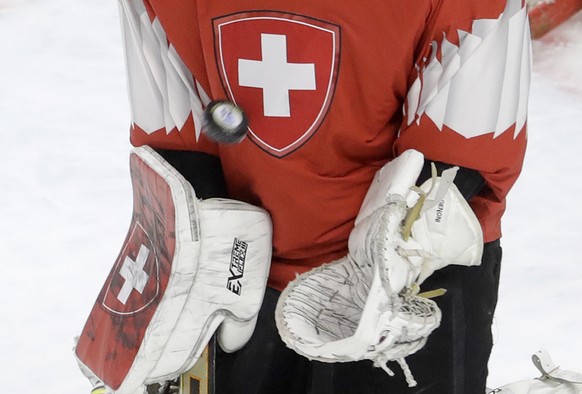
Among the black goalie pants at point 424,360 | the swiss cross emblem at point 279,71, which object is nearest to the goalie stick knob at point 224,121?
the swiss cross emblem at point 279,71

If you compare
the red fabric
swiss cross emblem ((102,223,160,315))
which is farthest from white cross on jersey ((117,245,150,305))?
the red fabric

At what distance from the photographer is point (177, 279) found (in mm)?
1263

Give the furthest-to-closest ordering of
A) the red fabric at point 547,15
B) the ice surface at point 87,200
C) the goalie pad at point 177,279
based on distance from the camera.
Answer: the red fabric at point 547,15
the ice surface at point 87,200
the goalie pad at point 177,279

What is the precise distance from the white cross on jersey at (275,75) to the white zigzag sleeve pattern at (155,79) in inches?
4.8

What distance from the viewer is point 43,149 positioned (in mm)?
2605

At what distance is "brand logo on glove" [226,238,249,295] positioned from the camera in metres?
1.29

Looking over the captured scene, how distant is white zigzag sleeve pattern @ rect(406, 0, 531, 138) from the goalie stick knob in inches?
7.5

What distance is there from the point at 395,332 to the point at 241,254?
263 mm

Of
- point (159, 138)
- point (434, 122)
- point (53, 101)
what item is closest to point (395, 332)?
point (434, 122)

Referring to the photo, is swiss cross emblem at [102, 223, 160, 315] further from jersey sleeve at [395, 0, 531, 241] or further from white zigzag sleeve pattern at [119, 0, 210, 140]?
jersey sleeve at [395, 0, 531, 241]

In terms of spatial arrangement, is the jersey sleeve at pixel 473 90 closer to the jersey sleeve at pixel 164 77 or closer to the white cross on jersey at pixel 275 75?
the white cross on jersey at pixel 275 75

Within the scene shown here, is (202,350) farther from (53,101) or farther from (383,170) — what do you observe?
(53,101)

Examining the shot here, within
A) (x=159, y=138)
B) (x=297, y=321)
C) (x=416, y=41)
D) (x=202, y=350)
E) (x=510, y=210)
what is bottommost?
(x=510, y=210)

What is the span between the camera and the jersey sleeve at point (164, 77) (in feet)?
4.13
